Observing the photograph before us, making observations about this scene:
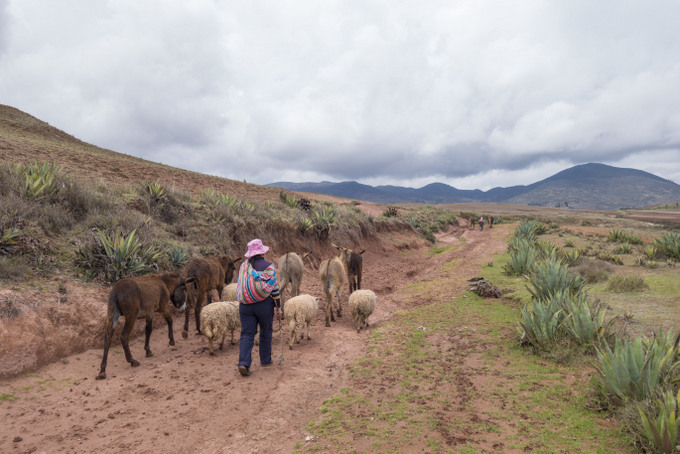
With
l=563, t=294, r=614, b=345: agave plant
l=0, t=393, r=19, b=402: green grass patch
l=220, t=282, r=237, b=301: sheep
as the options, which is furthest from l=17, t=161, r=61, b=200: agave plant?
l=563, t=294, r=614, b=345: agave plant

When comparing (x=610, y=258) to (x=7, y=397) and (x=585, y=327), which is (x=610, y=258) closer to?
(x=585, y=327)

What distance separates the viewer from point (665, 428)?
288 centimetres

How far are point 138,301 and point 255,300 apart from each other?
2.16 metres

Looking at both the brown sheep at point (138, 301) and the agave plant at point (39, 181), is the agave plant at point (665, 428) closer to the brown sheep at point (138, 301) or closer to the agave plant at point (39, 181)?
the brown sheep at point (138, 301)

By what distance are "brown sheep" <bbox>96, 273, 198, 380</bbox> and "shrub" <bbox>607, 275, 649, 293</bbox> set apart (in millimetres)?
11510

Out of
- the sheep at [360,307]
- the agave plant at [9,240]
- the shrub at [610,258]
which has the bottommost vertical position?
the sheep at [360,307]

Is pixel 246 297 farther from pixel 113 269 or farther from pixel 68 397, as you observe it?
pixel 113 269

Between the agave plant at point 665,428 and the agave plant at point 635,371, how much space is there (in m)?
0.71

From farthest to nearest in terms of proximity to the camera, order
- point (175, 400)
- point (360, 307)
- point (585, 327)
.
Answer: point (360, 307) → point (585, 327) → point (175, 400)

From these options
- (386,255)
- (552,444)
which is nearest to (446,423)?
(552,444)

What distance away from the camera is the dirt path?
380 cm

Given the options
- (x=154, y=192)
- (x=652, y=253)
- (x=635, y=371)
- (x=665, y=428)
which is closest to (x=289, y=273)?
(x=154, y=192)

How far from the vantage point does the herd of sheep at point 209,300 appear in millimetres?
5758

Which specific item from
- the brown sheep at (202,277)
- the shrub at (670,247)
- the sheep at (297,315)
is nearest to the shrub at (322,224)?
the brown sheep at (202,277)
